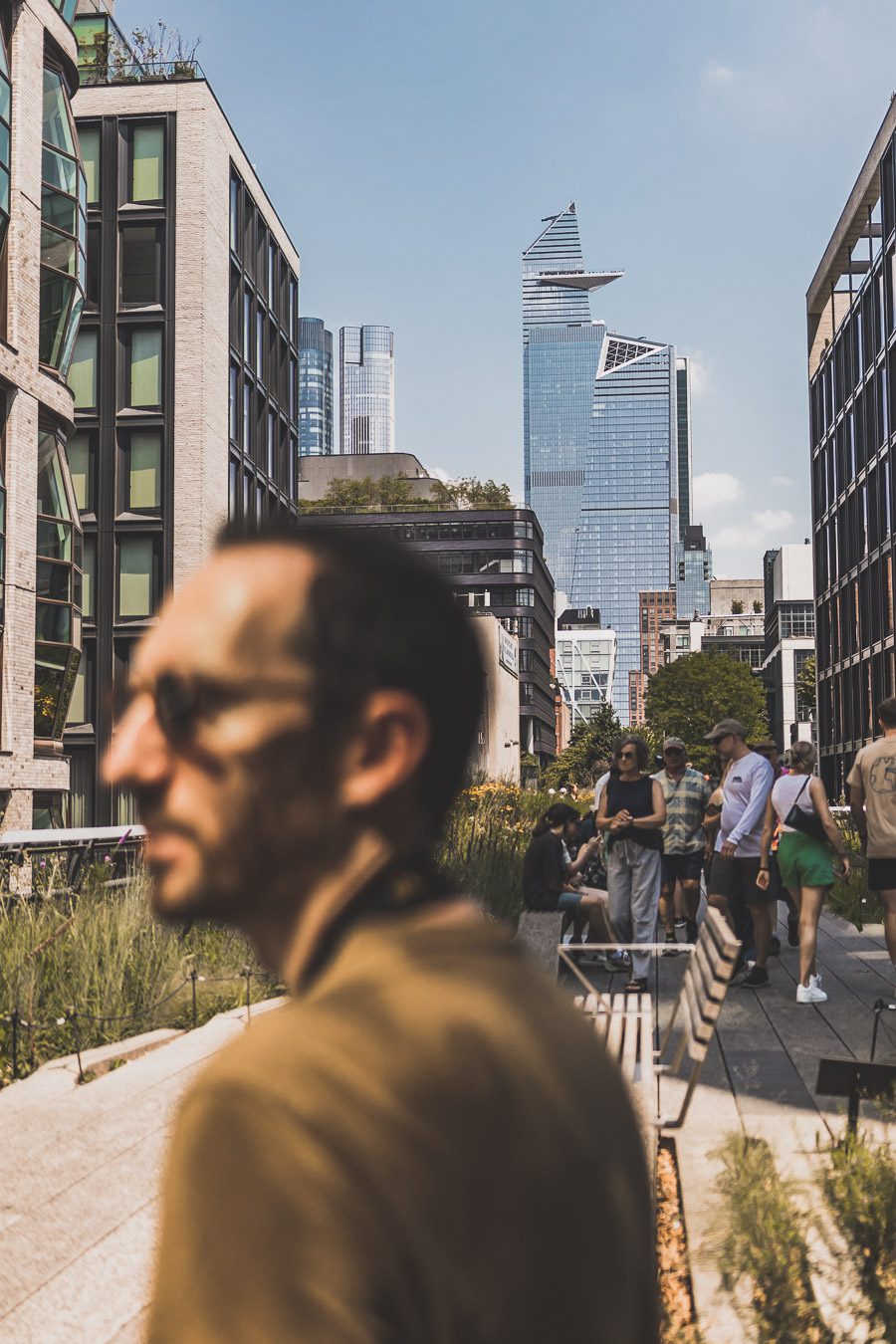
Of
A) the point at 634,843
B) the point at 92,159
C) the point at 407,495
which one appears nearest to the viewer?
the point at 634,843

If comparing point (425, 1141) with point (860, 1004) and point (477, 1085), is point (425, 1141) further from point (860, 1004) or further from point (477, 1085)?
point (860, 1004)

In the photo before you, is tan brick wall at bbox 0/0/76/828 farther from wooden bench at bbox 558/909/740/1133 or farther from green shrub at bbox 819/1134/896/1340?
green shrub at bbox 819/1134/896/1340

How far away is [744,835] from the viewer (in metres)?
10.7

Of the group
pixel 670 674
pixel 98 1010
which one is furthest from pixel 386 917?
pixel 670 674

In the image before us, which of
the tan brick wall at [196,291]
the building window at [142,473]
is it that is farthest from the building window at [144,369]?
the building window at [142,473]

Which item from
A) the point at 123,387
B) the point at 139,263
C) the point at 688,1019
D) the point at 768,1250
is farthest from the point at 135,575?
the point at 768,1250

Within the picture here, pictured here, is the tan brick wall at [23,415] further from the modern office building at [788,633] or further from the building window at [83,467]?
the modern office building at [788,633]

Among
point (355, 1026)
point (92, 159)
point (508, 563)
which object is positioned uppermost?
point (92, 159)

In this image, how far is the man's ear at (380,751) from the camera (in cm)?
95

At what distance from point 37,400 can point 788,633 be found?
362 ft

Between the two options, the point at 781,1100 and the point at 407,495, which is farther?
the point at 407,495

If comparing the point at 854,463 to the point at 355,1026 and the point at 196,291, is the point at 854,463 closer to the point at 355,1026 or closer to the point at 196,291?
the point at 196,291

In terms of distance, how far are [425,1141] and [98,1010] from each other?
8545 mm

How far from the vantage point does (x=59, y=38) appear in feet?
82.6
